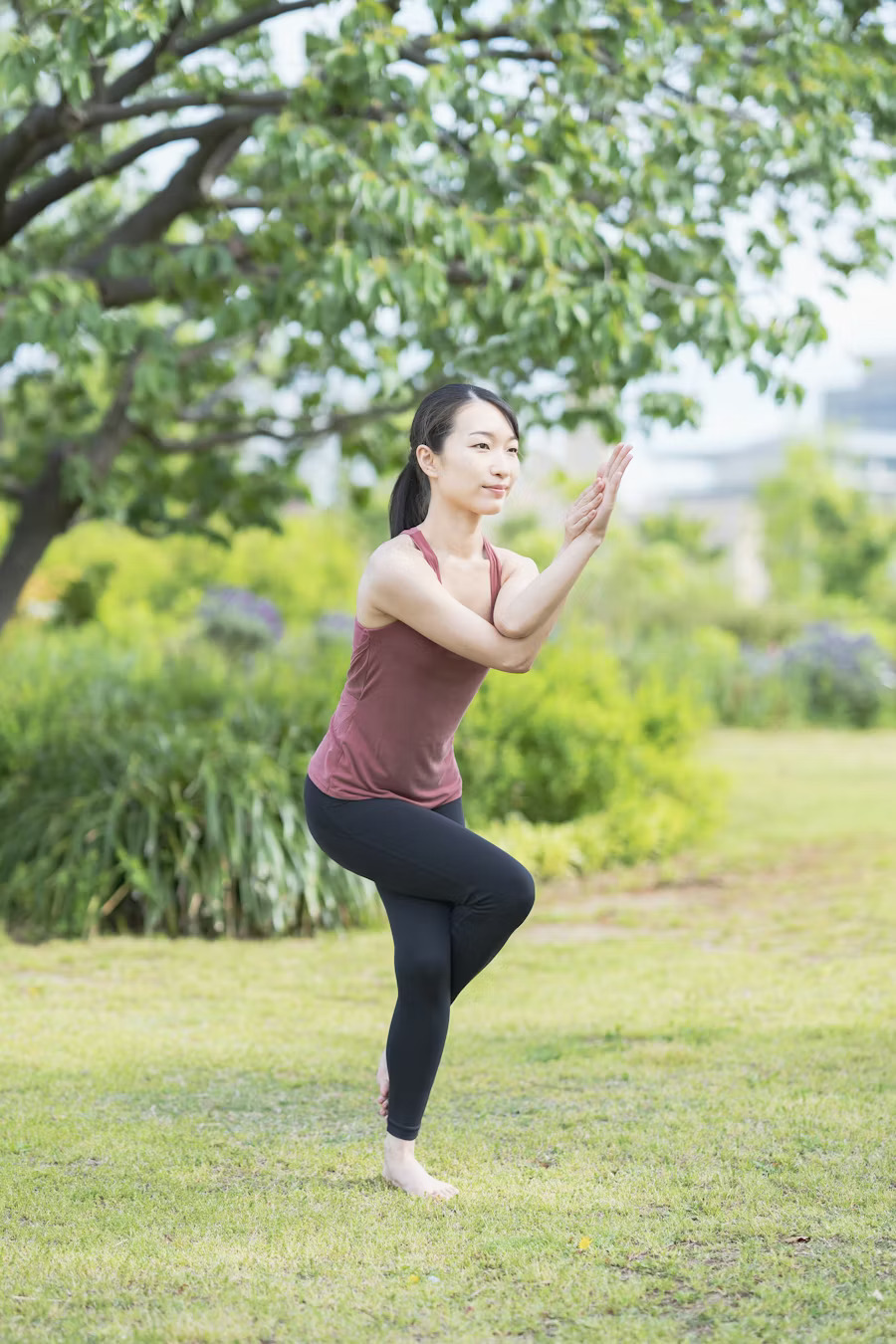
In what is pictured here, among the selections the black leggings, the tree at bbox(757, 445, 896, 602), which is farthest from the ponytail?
the tree at bbox(757, 445, 896, 602)

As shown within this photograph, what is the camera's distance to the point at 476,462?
3.45 m

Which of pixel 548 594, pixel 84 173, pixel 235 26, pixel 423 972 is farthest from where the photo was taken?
pixel 84 173

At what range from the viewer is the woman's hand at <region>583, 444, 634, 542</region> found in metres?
3.21

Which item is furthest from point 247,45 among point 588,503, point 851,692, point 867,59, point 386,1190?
point 851,692

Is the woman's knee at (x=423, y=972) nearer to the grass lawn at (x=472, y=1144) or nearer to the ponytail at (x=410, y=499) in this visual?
the grass lawn at (x=472, y=1144)

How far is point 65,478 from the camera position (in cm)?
782

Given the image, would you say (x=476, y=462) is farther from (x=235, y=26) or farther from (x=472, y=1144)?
(x=235, y=26)

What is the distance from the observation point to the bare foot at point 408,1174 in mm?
3482

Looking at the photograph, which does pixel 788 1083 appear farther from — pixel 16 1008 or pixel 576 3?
pixel 576 3

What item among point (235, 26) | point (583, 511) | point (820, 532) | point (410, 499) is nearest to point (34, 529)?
point (235, 26)

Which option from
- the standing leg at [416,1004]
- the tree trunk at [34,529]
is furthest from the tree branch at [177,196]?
the standing leg at [416,1004]

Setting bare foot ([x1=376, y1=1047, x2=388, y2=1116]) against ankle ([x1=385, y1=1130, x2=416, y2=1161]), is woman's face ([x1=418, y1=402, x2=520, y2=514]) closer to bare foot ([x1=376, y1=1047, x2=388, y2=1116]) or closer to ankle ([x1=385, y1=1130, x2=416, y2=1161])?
bare foot ([x1=376, y1=1047, x2=388, y2=1116])

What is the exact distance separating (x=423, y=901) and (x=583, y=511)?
3.23ft

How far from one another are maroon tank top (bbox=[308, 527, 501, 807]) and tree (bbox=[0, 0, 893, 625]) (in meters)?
2.73
